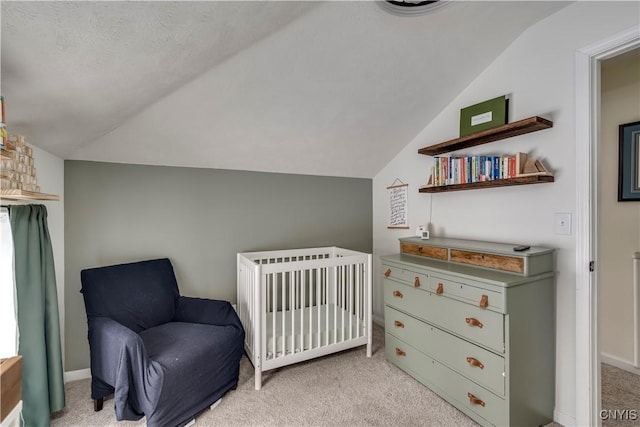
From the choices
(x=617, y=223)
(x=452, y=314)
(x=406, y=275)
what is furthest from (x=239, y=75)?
(x=617, y=223)

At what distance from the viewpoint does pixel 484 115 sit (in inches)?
85.7

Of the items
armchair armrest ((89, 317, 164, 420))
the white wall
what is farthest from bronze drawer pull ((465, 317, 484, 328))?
armchair armrest ((89, 317, 164, 420))

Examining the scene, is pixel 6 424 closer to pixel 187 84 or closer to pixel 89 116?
pixel 89 116

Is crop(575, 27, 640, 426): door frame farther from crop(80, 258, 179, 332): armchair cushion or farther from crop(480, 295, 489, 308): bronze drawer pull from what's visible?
crop(80, 258, 179, 332): armchair cushion

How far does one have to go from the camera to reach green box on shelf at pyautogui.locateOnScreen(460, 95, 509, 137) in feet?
6.84

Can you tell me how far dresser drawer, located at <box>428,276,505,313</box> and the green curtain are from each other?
230cm

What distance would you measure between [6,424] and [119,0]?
1280 mm

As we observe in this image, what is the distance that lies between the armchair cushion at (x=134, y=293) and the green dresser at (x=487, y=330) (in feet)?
6.15

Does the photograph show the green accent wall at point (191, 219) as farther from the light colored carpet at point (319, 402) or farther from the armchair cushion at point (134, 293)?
the light colored carpet at point (319, 402)

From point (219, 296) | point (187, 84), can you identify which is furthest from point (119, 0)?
point (219, 296)

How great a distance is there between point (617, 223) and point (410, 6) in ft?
7.77

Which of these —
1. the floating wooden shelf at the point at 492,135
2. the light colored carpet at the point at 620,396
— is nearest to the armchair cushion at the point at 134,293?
the floating wooden shelf at the point at 492,135

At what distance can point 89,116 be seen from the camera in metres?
1.68

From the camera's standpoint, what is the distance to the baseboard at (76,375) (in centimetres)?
228
